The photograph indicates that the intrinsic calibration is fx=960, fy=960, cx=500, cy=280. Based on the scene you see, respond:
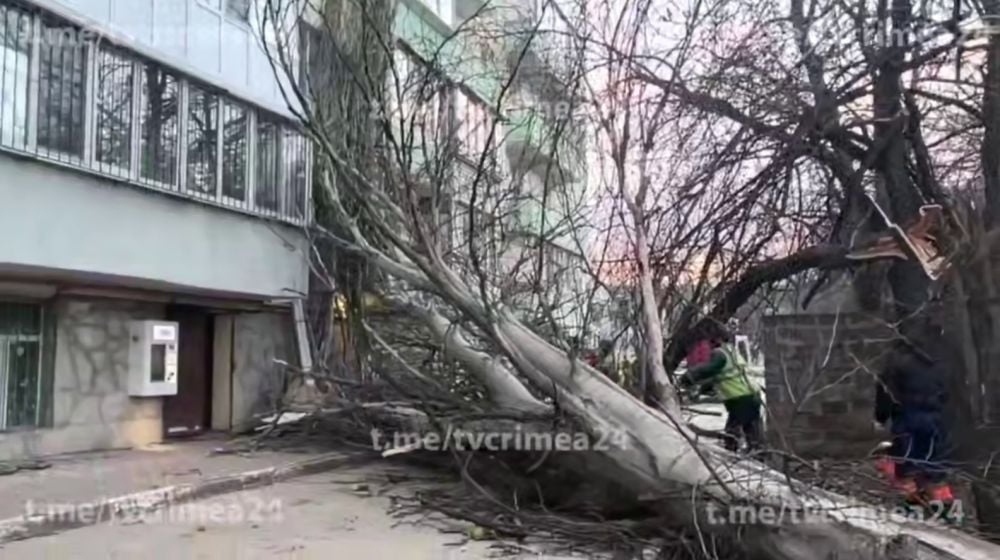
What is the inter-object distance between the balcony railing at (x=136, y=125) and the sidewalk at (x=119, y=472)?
2.99 metres

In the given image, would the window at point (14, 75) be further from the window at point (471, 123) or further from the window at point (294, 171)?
the window at point (471, 123)

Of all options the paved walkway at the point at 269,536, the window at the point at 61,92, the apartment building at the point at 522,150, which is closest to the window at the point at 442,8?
the apartment building at the point at 522,150

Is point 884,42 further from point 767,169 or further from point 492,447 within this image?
point 492,447

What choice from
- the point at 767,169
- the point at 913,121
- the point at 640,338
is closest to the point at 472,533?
the point at 640,338

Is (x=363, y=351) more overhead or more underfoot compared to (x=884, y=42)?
more underfoot

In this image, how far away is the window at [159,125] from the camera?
35.3 ft

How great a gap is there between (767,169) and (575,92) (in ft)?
7.08

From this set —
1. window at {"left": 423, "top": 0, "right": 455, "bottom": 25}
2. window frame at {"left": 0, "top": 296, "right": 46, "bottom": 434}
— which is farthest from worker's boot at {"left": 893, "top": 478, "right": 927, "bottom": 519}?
→ window at {"left": 423, "top": 0, "right": 455, "bottom": 25}

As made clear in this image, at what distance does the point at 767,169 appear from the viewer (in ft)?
32.2

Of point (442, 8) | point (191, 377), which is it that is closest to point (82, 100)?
point (191, 377)

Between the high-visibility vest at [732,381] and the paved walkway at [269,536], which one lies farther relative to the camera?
the high-visibility vest at [732,381]

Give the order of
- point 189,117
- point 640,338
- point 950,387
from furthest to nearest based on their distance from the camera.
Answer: point 189,117
point 640,338
point 950,387

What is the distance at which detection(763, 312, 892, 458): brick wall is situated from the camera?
10.6 m

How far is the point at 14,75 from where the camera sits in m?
8.81
